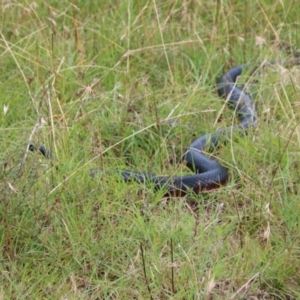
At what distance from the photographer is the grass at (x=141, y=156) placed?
3305 mm

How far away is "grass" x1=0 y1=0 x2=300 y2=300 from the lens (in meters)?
3.30

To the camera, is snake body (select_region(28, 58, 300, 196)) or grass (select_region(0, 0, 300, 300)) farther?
snake body (select_region(28, 58, 300, 196))

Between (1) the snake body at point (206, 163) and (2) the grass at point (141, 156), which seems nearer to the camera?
(2) the grass at point (141, 156)

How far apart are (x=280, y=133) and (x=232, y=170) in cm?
28

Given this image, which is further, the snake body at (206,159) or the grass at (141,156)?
the snake body at (206,159)

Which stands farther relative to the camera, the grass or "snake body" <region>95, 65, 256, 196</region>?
"snake body" <region>95, 65, 256, 196</region>

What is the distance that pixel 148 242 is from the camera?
3467mm

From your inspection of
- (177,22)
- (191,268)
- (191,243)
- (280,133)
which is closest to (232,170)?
(280,133)

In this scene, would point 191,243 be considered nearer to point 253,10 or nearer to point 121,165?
point 121,165

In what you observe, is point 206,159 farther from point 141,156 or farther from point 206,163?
point 141,156

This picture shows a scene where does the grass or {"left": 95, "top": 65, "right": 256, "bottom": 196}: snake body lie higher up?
the grass

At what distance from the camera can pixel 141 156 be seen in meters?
4.28

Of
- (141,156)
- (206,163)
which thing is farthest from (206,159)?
(141,156)

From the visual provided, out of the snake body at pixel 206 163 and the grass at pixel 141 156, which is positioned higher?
the grass at pixel 141 156
